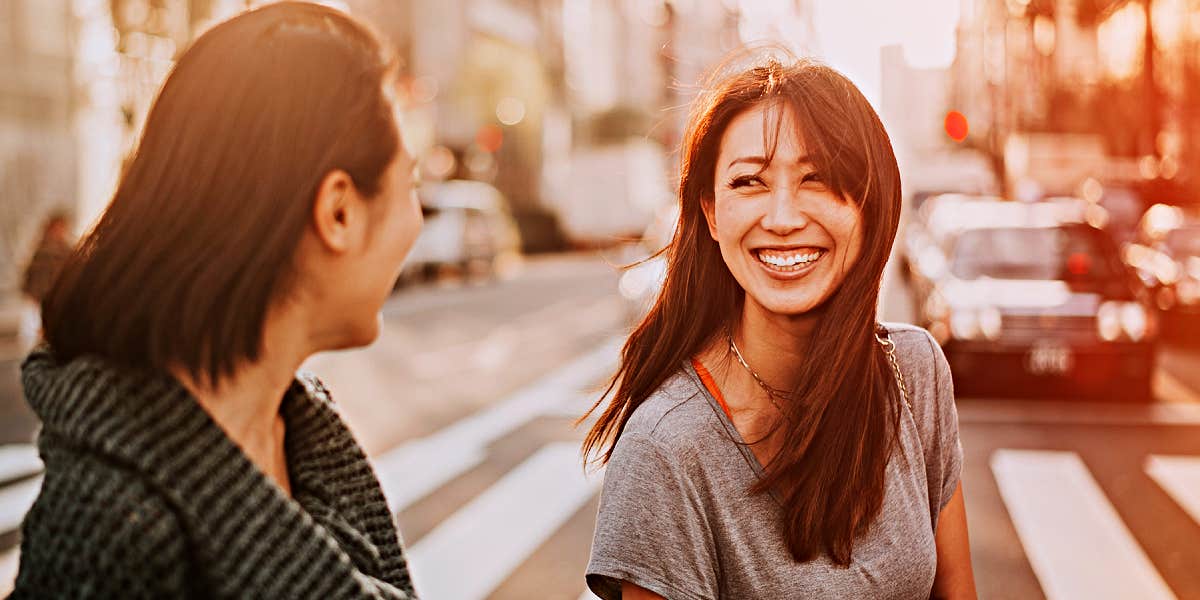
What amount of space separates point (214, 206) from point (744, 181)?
977mm

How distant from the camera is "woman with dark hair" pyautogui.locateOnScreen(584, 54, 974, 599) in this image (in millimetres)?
1962

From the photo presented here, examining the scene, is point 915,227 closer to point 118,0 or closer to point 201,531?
point 118,0

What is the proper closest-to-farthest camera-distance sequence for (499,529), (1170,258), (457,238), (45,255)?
(499,529) → (45,255) → (1170,258) → (457,238)

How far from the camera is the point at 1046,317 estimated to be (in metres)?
10.9

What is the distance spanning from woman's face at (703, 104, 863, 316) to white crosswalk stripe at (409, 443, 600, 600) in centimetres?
382

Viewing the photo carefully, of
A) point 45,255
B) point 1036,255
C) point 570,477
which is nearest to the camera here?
point 570,477

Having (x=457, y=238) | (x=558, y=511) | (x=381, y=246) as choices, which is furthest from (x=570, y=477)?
(x=457, y=238)

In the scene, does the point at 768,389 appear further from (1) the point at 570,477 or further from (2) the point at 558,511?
(1) the point at 570,477

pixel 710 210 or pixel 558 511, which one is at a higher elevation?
pixel 710 210

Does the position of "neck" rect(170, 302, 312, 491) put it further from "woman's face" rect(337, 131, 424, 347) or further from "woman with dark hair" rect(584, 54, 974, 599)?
"woman with dark hair" rect(584, 54, 974, 599)

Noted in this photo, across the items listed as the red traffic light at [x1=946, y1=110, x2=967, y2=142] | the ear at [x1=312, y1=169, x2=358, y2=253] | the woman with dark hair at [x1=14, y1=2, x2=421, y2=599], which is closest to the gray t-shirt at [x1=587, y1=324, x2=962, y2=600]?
the woman with dark hair at [x1=14, y1=2, x2=421, y2=599]

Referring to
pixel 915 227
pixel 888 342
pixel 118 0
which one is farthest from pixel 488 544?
pixel 915 227

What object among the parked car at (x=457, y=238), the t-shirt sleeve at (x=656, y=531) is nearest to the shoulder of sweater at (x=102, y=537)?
the t-shirt sleeve at (x=656, y=531)

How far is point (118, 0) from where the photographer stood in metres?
21.0
